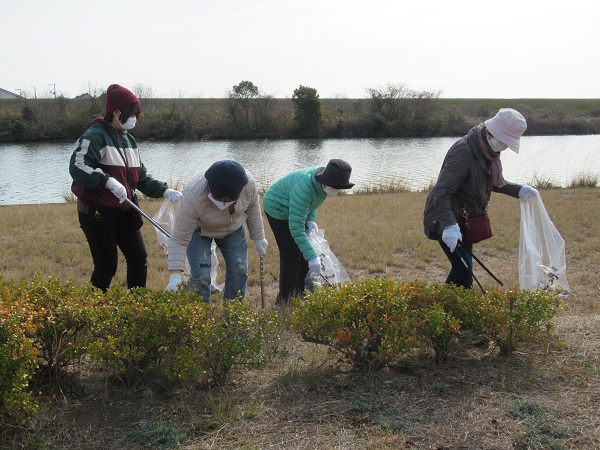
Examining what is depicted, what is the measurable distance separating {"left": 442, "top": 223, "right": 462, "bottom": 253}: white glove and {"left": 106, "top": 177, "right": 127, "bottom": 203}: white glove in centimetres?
217

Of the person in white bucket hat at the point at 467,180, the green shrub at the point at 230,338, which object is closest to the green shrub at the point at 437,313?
the person in white bucket hat at the point at 467,180

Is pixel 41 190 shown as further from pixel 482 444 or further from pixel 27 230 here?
pixel 482 444

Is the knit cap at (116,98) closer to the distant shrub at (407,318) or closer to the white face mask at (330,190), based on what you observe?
the white face mask at (330,190)

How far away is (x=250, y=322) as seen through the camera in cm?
306

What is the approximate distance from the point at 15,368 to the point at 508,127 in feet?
10.6

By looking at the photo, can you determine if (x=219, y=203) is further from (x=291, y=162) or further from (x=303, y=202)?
(x=291, y=162)

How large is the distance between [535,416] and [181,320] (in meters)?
1.75

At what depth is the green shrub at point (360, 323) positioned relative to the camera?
9.94 ft

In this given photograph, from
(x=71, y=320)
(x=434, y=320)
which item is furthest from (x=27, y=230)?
(x=434, y=320)

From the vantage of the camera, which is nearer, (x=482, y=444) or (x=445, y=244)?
(x=482, y=444)

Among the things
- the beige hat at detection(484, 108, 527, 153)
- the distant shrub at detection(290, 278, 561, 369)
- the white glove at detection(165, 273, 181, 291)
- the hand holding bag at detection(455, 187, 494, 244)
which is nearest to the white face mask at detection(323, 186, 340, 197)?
the hand holding bag at detection(455, 187, 494, 244)

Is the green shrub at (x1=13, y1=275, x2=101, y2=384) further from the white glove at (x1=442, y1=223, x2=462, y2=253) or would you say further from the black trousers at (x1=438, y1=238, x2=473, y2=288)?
the black trousers at (x1=438, y1=238, x2=473, y2=288)

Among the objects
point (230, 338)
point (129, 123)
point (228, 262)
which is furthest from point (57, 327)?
point (129, 123)

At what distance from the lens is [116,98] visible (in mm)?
4008
